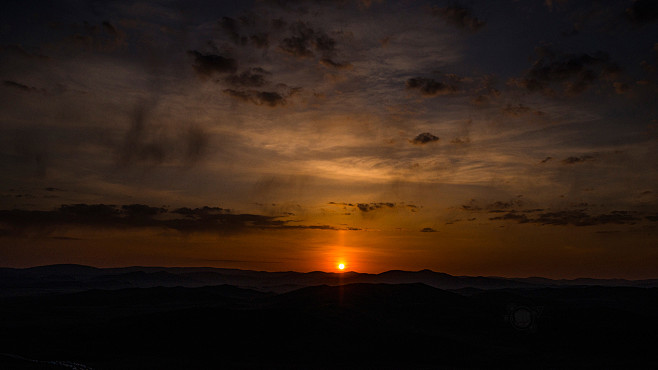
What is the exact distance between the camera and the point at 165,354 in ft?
220

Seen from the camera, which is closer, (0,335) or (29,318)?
(0,335)

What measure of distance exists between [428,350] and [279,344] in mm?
21839

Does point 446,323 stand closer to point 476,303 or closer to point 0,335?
point 476,303

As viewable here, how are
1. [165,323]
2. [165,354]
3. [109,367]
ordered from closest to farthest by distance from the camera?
[109,367] → [165,354] → [165,323]

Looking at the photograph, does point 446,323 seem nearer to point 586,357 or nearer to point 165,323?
point 586,357

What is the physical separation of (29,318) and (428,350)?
92.9 m

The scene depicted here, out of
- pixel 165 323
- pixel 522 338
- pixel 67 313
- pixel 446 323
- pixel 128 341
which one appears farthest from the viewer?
pixel 67 313

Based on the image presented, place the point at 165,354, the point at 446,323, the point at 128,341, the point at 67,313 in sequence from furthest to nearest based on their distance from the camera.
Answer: the point at 67,313 < the point at 446,323 < the point at 128,341 < the point at 165,354

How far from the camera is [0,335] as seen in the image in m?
75.9

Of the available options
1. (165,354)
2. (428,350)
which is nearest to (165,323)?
(165,354)

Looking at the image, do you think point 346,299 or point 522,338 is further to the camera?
point 346,299

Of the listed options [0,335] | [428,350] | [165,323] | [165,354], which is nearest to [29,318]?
[0,335]

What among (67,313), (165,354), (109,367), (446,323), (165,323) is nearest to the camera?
(109,367)

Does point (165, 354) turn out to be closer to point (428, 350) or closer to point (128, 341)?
point (128, 341)
